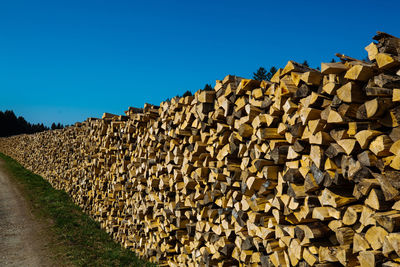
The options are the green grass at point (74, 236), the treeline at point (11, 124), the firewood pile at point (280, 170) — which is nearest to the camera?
the firewood pile at point (280, 170)

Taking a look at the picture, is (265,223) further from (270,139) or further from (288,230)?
(270,139)

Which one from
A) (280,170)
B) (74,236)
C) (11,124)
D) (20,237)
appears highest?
(11,124)

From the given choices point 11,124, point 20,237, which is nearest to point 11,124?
point 11,124

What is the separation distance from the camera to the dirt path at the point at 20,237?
17.7 feet

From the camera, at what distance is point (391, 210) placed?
6.47 ft

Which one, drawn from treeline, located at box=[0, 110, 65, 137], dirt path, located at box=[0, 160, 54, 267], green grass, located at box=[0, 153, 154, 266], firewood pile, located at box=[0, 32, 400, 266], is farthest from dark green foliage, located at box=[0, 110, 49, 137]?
firewood pile, located at box=[0, 32, 400, 266]

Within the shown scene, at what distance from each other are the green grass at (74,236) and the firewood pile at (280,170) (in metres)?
0.57

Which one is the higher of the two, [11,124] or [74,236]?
[11,124]

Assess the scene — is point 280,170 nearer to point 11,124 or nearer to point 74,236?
point 74,236

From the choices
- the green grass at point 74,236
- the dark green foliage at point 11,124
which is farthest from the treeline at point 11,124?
the green grass at point 74,236

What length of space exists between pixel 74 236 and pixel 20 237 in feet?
3.76

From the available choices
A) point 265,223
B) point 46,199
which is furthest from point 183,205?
point 46,199

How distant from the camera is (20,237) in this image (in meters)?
6.46

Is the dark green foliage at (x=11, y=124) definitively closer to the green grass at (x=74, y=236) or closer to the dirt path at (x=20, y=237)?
the green grass at (x=74, y=236)
